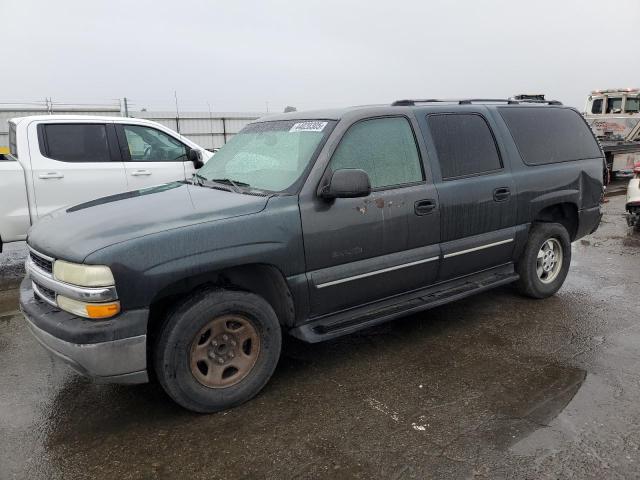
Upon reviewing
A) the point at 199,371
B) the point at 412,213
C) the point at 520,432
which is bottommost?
the point at 520,432

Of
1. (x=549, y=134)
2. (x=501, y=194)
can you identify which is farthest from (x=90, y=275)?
(x=549, y=134)

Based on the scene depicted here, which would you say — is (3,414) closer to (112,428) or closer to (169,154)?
(112,428)

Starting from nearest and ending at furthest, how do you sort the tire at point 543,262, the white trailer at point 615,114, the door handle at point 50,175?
1. the tire at point 543,262
2. the door handle at point 50,175
3. the white trailer at point 615,114

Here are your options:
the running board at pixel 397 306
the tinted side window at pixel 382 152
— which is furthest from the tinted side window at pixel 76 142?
the running board at pixel 397 306

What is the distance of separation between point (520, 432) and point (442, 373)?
804 millimetres

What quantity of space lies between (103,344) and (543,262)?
4051mm

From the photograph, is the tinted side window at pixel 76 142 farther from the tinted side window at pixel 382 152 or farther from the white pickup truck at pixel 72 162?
the tinted side window at pixel 382 152

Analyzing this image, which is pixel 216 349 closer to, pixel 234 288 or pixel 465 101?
pixel 234 288

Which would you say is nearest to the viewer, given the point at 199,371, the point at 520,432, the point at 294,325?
the point at 520,432

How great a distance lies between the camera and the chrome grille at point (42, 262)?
9.89 ft

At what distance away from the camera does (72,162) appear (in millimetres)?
6344

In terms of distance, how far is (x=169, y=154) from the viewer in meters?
7.16

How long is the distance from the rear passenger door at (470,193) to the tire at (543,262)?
1.19ft

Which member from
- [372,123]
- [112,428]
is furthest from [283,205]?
[112,428]
